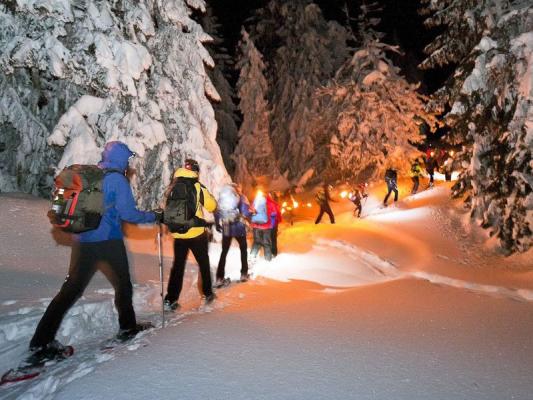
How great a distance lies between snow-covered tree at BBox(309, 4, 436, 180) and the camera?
24016 mm

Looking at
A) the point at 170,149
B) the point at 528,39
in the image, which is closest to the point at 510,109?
the point at 528,39

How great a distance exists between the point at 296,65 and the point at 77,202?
101 ft

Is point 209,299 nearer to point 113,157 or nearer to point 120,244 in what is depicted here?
point 120,244

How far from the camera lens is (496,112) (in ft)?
Answer: 37.7

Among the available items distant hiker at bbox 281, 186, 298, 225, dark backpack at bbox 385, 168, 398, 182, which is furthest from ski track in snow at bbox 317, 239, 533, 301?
distant hiker at bbox 281, 186, 298, 225

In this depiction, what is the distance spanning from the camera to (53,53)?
9.59m

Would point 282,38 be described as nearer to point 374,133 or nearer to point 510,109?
point 374,133

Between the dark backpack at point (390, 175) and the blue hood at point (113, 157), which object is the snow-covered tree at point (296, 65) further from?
the blue hood at point (113, 157)

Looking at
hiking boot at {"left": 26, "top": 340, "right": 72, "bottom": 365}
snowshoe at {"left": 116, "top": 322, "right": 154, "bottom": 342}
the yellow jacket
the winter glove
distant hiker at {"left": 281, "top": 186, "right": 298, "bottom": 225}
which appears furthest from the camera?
distant hiker at {"left": 281, "top": 186, "right": 298, "bottom": 225}

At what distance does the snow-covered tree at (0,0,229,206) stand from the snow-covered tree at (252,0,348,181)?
20.3m

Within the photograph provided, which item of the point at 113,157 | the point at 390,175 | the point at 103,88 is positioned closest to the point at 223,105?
the point at 390,175

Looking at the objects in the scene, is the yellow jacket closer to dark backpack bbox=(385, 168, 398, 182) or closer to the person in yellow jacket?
the person in yellow jacket

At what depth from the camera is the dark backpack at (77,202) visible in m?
4.13

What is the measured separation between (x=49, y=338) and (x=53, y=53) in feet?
24.6
